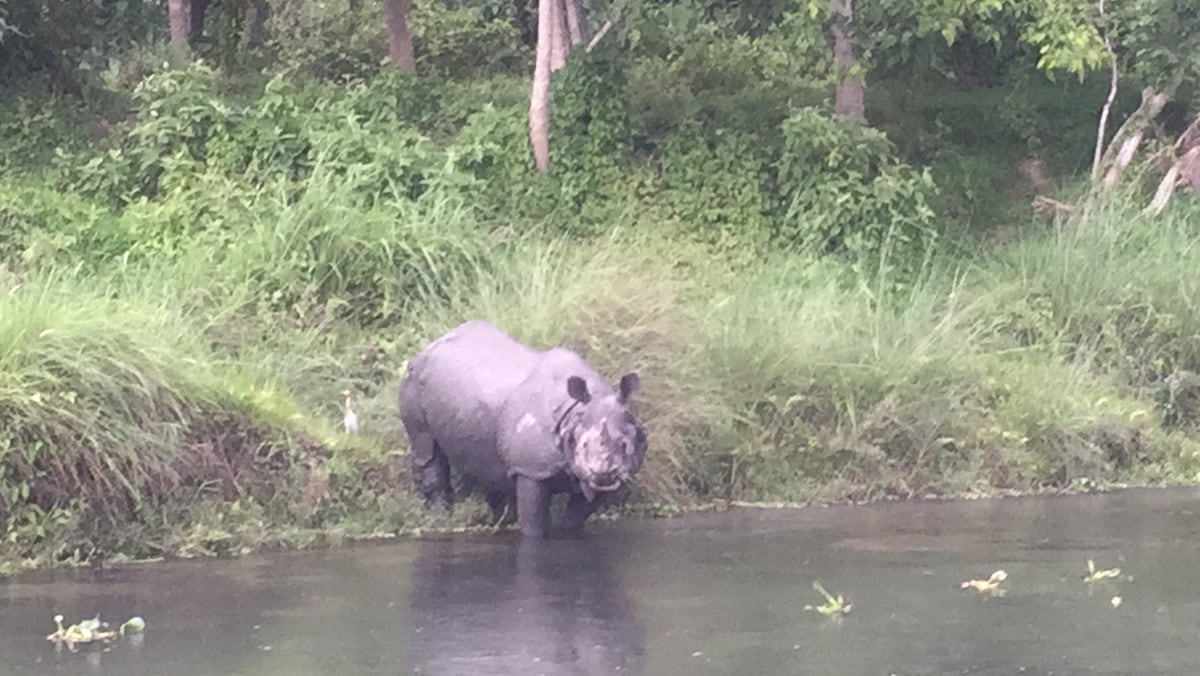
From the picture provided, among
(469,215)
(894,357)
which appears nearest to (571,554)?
(894,357)

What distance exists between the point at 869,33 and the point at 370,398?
7176mm

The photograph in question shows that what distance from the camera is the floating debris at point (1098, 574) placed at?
940cm

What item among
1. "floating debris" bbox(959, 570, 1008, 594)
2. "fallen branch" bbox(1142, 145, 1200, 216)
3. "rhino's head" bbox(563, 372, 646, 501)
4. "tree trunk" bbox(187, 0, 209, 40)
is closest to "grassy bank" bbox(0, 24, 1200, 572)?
"fallen branch" bbox(1142, 145, 1200, 216)

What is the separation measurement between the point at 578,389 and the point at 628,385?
0.31 meters

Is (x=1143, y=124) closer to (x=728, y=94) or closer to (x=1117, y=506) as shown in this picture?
(x=728, y=94)

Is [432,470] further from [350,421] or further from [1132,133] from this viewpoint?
[1132,133]

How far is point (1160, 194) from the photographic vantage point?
1733 cm

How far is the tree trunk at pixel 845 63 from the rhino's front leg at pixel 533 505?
23.8ft

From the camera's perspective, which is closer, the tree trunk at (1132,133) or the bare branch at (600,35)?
the bare branch at (600,35)

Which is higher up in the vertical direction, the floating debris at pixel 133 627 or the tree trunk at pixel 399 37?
the tree trunk at pixel 399 37

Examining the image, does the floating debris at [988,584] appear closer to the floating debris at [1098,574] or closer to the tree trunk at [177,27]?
the floating debris at [1098,574]

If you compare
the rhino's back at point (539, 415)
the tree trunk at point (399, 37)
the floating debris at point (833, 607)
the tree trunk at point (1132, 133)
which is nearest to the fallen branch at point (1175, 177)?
the tree trunk at point (1132, 133)

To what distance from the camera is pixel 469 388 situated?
1066 centimetres

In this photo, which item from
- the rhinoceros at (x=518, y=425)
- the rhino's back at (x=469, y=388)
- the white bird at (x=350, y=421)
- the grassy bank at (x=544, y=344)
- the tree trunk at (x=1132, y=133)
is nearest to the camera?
the rhinoceros at (x=518, y=425)
